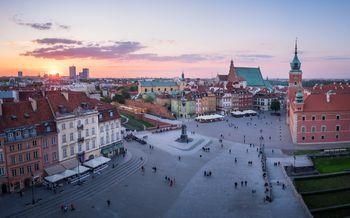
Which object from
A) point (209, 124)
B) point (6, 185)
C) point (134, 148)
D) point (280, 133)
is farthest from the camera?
point (209, 124)

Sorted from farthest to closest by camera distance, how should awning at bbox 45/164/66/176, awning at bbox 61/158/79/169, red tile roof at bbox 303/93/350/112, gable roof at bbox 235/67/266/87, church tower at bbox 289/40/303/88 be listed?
gable roof at bbox 235/67/266/87, church tower at bbox 289/40/303/88, red tile roof at bbox 303/93/350/112, awning at bbox 61/158/79/169, awning at bbox 45/164/66/176

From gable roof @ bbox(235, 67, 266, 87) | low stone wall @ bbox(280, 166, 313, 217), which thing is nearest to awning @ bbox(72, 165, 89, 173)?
low stone wall @ bbox(280, 166, 313, 217)

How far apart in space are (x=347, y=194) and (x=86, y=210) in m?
28.3

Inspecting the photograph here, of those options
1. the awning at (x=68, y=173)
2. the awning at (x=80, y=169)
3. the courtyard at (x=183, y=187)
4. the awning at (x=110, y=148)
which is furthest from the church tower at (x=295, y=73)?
the awning at (x=68, y=173)

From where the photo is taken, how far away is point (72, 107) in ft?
146

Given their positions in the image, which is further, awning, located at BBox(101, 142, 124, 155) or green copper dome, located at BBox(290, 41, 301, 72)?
green copper dome, located at BBox(290, 41, 301, 72)

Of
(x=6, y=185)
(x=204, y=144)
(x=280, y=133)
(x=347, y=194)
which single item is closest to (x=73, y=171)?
(x=6, y=185)

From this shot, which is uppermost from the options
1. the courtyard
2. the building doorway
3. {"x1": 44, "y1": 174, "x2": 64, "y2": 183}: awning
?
{"x1": 44, "y1": 174, "x2": 64, "y2": 183}: awning

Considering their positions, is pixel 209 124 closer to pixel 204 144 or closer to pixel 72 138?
pixel 204 144

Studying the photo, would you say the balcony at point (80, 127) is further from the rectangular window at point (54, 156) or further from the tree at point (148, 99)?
the tree at point (148, 99)

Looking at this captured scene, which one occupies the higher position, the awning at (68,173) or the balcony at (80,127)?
the balcony at (80,127)

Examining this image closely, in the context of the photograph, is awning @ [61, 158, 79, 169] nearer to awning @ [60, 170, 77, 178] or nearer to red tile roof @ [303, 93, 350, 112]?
awning @ [60, 170, 77, 178]

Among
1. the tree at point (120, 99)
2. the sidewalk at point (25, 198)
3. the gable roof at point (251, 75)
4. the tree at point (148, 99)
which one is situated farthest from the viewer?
the gable roof at point (251, 75)

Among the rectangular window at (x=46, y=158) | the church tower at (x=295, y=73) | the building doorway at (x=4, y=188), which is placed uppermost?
the church tower at (x=295, y=73)
